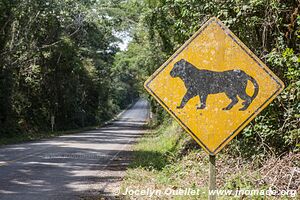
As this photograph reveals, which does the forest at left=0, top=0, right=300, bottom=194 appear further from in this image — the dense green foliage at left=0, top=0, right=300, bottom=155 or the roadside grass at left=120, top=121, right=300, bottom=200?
the roadside grass at left=120, top=121, right=300, bottom=200

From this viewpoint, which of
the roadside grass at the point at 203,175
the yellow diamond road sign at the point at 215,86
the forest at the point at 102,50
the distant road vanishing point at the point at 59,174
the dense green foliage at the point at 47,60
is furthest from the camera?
the dense green foliage at the point at 47,60

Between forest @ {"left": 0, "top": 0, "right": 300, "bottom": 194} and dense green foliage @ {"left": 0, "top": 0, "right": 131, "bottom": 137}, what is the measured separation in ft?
0.23

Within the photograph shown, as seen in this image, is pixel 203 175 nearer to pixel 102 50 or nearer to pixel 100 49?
pixel 100 49

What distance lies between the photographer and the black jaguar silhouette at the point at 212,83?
166 inches

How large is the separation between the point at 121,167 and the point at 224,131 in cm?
1046

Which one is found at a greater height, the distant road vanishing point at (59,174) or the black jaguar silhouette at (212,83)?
the black jaguar silhouette at (212,83)

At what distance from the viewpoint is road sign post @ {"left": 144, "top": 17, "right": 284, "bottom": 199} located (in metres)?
4.22

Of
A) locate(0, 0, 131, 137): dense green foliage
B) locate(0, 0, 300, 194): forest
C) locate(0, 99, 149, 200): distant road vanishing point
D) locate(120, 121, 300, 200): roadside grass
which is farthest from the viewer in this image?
locate(0, 0, 131, 137): dense green foliage

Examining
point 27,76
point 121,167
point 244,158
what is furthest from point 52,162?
point 27,76

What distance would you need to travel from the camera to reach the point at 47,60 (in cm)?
3841

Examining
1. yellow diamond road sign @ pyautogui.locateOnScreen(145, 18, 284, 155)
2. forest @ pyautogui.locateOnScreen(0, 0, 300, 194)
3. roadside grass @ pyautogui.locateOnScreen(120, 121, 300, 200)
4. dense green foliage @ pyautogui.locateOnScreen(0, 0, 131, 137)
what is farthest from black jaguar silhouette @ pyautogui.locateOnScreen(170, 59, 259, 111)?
dense green foliage @ pyautogui.locateOnScreen(0, 0, 131, 137)

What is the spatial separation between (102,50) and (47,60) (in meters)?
20.6

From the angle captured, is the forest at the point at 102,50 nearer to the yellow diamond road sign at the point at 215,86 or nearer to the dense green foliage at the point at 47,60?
the dense green foliage at the point at 47,60

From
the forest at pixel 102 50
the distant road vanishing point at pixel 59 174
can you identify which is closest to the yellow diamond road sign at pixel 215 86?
the forest at pixel 102 50
